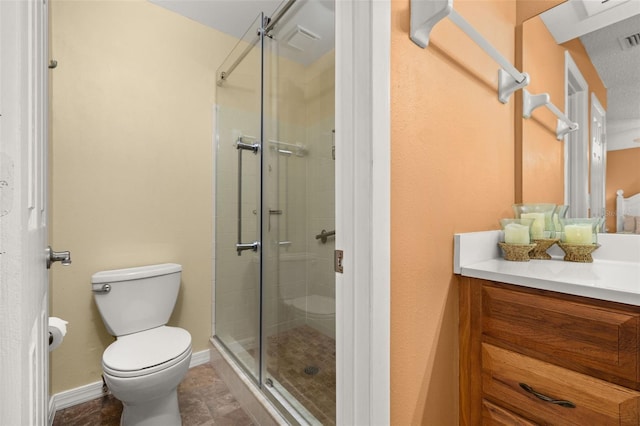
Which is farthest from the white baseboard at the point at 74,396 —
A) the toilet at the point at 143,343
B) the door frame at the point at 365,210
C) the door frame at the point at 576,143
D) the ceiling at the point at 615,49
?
the ceiling at the point at 615,49

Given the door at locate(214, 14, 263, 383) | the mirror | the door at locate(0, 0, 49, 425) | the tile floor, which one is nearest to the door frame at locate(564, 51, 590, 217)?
the mirror

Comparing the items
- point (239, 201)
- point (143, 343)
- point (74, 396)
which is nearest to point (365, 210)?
point (239, 201)

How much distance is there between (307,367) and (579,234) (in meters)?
1.26

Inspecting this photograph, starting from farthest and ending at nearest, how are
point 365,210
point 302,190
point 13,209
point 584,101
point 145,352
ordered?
1. point 302,190
2. point 145,352
3. point 584,101
4. point 365,210
5. point 13,209

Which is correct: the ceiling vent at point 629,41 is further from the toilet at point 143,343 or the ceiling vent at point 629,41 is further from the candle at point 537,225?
the toilet at point 143,343

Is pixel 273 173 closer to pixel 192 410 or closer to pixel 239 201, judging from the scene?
pixel 239 201

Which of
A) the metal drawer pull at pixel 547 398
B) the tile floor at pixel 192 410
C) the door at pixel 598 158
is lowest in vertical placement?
the tile floor at pixel 192 410

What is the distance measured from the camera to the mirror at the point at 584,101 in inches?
41.2

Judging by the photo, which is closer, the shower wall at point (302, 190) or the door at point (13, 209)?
the door at point (13, 209)

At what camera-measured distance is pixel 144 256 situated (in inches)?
71.7

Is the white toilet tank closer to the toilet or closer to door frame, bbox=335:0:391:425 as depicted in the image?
the toilet

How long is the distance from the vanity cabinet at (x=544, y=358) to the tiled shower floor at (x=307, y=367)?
521 millimetres

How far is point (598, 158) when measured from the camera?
112 cm

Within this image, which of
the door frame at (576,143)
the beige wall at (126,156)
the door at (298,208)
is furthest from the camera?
the beige wall at (126,156)
